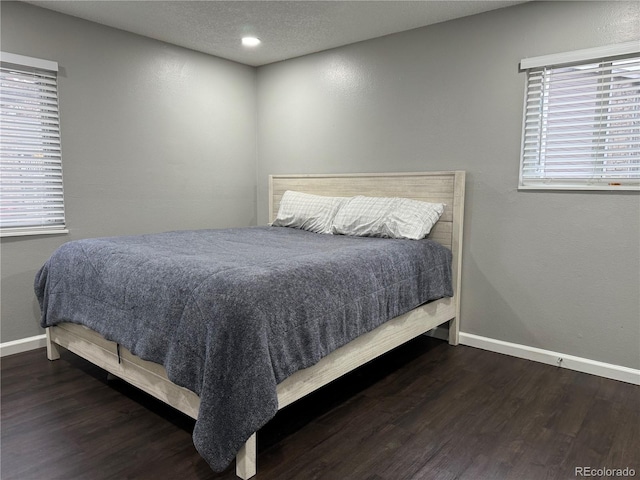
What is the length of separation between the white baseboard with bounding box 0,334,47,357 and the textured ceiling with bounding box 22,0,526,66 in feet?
7.23

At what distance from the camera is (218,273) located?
1730 millimetres

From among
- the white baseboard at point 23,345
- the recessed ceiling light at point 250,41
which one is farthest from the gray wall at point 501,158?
the white baseboard at point 23,345

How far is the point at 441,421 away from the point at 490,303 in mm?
1210

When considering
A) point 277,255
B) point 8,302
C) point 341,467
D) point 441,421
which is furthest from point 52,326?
point 441,421

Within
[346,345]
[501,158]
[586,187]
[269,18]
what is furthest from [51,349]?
[586,187]

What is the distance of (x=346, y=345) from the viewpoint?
2113 millimetres

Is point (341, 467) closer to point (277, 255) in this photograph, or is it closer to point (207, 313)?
point (207, 313)

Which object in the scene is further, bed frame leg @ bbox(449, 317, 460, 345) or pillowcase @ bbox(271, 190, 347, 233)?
pillowcase @ bbox(271, 190, 347, 233)

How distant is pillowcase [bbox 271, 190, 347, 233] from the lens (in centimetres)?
340

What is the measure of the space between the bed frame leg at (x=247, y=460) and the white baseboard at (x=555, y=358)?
1.99m

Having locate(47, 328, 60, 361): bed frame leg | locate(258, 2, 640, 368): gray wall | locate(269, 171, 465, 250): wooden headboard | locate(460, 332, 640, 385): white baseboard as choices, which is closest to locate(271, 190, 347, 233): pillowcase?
locate(269, 171, 465, 250): wooden headboard

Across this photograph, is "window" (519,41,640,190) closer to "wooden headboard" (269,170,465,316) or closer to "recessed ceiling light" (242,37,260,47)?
"wooden headboard" (269,170,465,316)

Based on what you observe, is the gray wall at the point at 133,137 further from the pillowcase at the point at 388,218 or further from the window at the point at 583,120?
the window at the point at 583,120

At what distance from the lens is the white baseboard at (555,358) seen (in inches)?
100
